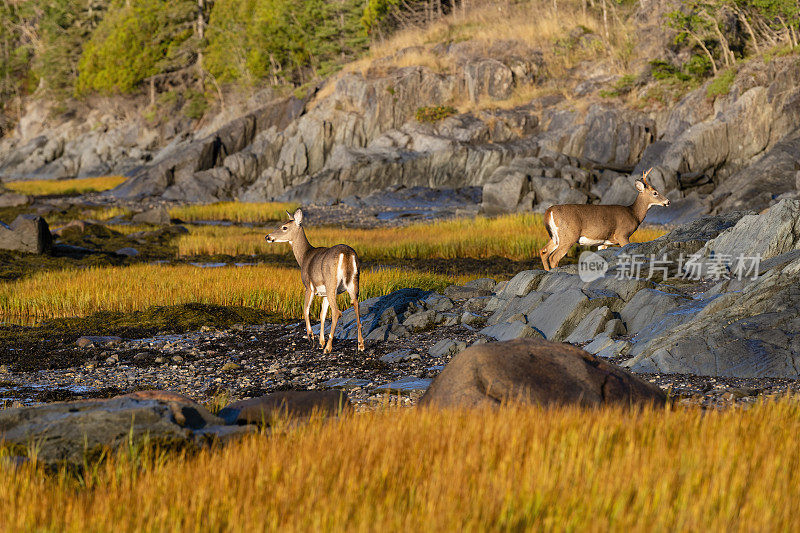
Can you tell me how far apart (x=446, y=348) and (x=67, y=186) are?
187 ft

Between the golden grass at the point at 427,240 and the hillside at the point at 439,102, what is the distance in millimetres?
5378

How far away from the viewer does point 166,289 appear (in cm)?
1862

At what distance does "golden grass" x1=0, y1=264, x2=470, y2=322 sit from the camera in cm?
1736

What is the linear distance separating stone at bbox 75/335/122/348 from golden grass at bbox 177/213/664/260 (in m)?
12.0

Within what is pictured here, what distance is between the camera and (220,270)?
68.8ft

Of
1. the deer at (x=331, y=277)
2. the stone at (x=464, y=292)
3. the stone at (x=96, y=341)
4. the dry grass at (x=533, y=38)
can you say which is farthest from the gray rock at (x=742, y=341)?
the dry grass at (x=533, y=38)

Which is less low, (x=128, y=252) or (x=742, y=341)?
(x=742, y=341)

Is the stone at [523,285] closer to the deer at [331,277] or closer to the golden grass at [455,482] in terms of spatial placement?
the deer at [331,277]

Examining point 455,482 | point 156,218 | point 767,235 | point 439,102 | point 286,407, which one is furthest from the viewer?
point 439,102

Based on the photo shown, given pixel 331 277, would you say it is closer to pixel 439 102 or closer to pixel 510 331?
pixel 510 331

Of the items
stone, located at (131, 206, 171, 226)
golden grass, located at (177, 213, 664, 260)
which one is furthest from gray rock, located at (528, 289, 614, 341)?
stone, located at (131, 206, 171, 226)

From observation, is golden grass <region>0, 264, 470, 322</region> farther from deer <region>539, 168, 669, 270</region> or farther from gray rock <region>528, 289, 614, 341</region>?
gray rock <region>528, 289, 614, 341</region>

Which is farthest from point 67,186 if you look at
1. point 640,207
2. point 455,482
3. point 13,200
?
point 455,482

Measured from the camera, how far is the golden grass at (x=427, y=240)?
25.8 metres
